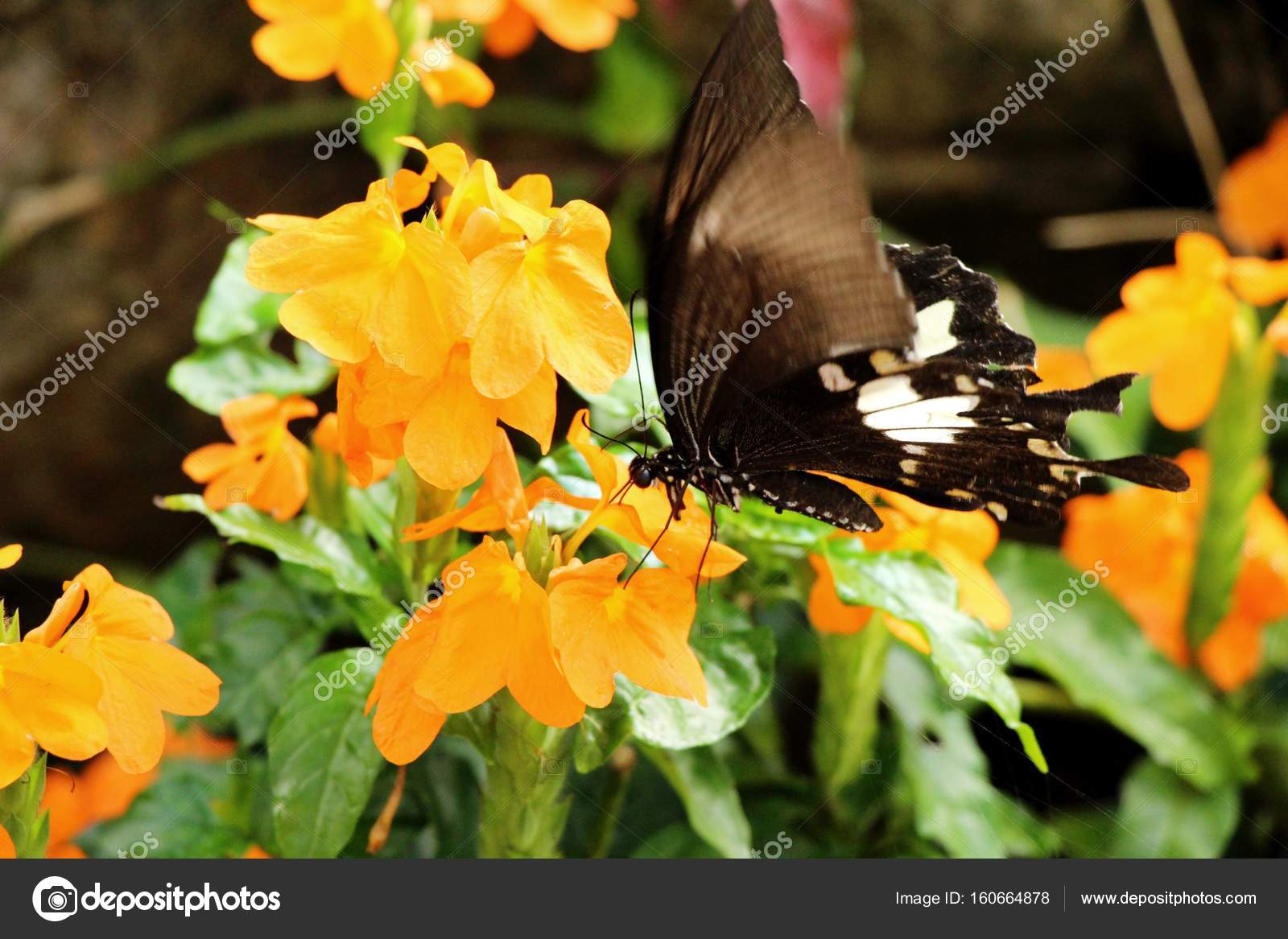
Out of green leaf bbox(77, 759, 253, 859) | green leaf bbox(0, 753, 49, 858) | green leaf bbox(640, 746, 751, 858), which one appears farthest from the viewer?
green leaf bbox(77, 759, 253, 859)

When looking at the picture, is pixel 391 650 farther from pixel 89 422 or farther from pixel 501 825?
pixel 89 422

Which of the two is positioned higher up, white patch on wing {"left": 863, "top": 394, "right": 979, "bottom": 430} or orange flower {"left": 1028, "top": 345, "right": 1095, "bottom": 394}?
white patch on wing {"left": 863, "top": 394, "right": 979, "bottom": 430}

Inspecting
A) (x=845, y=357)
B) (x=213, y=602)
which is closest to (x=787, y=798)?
(x=845, y=357)

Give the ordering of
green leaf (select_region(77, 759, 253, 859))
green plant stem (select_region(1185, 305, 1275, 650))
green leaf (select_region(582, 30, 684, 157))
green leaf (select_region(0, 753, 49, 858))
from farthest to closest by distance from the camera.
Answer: green leaf (select_region(582, 30, 684, 157)) < green plant stem (select_region(1185, 305, 1275, 650)) < green leaf (select_region(77, 759, 253, 859)) < green leaf (select_region(0, 753, 49, 858))

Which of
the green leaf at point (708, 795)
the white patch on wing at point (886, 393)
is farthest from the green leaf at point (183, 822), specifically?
the white patch on wing at point (886, 393)

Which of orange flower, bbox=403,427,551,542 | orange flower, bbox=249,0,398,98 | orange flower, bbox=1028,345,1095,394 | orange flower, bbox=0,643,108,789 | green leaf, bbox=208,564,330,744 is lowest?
green leaf, bbox=208,564,330,744

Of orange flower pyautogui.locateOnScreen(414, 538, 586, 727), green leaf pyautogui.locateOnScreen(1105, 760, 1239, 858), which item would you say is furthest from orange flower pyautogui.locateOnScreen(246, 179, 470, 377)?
green leaf pyautogui.locateOnScreen(1105, 760, 1239, 858)

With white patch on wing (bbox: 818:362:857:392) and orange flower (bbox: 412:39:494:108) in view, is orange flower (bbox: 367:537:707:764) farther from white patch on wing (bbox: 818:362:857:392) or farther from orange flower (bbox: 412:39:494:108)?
orange flower (bbox: 412:39:494:108)

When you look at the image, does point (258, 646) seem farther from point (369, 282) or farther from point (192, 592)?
point (369, 282)
